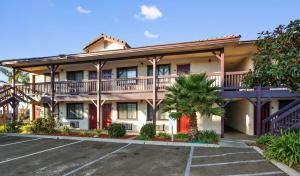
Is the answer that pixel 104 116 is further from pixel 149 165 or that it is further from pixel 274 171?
pixel 274 171

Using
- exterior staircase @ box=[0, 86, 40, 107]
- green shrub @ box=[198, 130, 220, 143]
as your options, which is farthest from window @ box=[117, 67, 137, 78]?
green shrub @ box=[198, 130, 220, 143]

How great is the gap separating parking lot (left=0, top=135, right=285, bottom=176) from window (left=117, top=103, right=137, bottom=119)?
563cm

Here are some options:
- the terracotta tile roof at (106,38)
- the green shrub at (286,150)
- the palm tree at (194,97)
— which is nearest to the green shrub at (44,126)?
the terracotta tile roof at (106,38)

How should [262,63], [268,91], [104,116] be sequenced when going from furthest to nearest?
[104,116] < [268,91] < [262,63]

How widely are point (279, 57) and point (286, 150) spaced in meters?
3.69

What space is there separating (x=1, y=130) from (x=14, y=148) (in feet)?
21.5

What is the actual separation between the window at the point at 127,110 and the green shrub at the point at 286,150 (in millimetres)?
10911

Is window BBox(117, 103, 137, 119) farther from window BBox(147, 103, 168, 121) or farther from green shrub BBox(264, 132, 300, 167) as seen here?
green shrub BBox(264, 132, 300, 167)

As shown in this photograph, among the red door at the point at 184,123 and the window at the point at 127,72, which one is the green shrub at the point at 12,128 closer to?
the window at the point at 127,72

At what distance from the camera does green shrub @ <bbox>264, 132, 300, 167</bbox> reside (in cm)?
744

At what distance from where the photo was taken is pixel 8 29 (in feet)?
73.9

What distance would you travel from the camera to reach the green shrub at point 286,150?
744 cm

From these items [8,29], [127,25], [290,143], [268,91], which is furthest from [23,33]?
[290,143]

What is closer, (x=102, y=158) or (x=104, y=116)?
(x=102, y=158)
